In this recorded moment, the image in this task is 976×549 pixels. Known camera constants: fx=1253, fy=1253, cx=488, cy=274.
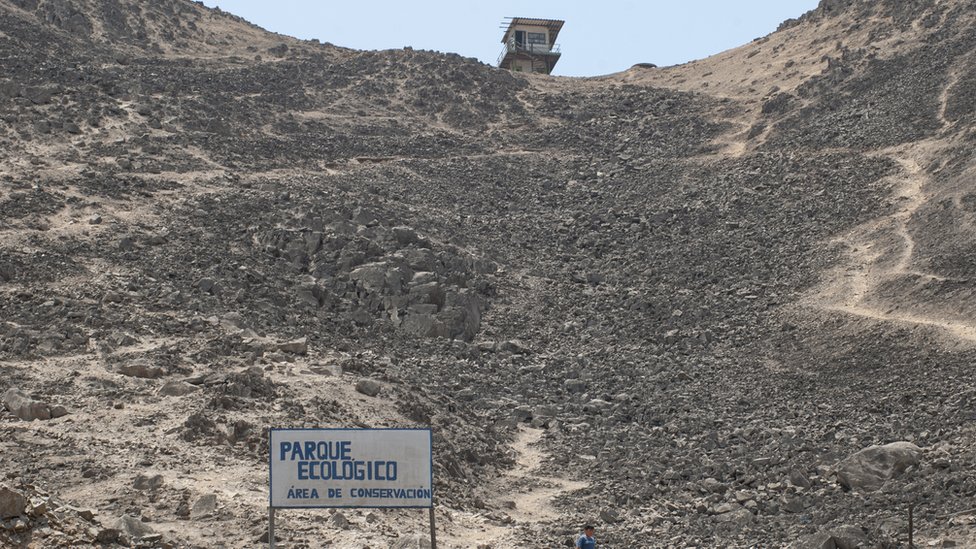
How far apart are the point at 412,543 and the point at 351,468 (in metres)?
2.28

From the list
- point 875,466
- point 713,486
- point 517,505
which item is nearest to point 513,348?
point 517,505

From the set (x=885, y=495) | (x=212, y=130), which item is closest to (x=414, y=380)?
(x=885, y=495)

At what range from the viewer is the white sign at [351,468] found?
15008mm

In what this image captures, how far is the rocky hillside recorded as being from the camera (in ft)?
65.9

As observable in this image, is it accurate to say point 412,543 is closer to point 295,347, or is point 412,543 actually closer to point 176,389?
point 176,389

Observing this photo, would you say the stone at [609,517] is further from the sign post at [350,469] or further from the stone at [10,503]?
the stone at [10,503]

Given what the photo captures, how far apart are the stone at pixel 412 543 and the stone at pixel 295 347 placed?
9709 mm

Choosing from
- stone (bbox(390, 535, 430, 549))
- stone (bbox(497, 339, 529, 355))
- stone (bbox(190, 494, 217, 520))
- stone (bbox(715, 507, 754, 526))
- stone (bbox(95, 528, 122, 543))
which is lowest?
stone (bbox(390, 535, 430, 549))

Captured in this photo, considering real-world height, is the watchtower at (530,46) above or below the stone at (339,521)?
above

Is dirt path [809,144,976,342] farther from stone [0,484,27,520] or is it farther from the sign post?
stone [0,484,27,520]

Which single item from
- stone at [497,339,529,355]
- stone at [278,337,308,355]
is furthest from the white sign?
stone at [497,339,529,355]

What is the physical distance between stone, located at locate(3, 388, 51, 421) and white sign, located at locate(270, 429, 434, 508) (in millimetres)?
7068

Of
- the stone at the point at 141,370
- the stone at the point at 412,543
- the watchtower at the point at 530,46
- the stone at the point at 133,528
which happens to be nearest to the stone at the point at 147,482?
the stone at the point at 133,528

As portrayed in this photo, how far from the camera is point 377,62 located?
2121 inches
